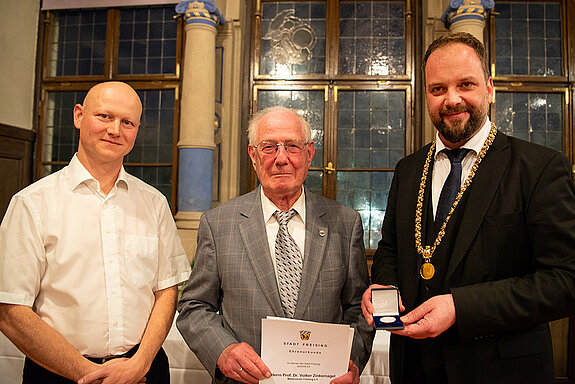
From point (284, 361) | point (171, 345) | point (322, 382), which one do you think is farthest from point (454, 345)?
point (171, 345)

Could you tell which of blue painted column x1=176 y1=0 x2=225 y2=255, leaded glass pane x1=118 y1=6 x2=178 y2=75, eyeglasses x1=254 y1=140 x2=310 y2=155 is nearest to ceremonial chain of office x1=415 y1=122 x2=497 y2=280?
eyeglasses x1=254 y1=140 x2=310 y2=155

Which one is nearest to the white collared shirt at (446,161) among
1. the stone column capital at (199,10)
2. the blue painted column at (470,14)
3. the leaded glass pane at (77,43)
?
the blue painted column at (470,14)

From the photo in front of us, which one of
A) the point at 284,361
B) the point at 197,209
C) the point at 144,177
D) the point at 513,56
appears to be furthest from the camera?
the point at 144,177

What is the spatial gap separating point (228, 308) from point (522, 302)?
3.35 feet

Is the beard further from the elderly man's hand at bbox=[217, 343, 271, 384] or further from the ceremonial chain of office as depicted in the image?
the elderly man's hand at bbox=[217, 343, 271, 384]

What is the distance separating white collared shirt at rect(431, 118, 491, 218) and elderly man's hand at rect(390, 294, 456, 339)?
0.38 meters

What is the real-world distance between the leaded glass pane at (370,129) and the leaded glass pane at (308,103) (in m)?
0.22

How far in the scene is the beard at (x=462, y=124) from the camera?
152 cm

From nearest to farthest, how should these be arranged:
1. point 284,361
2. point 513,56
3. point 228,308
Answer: point 284,361 → point 228,308 → point 513,56

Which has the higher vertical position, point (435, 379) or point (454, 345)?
point (454, 345)

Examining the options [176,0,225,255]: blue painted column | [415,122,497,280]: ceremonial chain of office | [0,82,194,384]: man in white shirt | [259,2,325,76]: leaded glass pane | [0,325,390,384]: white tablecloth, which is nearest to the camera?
[0,82,194,384]: man in white shirt

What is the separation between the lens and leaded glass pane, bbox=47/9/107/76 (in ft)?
17.7

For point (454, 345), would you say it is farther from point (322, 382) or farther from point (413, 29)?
point (413, 29)

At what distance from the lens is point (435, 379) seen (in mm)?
1511
